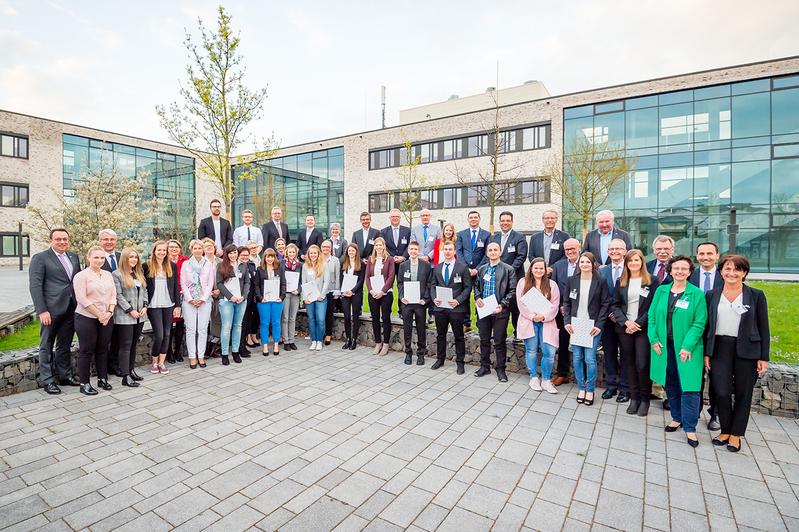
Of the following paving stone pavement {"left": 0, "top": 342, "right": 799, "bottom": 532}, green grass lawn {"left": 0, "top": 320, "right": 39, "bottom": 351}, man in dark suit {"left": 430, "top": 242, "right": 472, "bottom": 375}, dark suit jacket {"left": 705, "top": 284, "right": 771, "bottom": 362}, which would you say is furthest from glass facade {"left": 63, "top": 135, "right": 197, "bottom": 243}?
dark suit jacket {"left": 705, "top": 284, "right": 771, "bottom": 362}

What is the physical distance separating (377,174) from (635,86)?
61.4 ft

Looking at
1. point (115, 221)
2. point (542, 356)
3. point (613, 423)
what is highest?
point (115, 221)

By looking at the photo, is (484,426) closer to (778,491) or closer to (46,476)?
(778,491)

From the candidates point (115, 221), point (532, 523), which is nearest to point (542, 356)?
point (532, 523)

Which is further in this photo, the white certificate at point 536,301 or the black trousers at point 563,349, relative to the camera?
the black trousers at point 563,349

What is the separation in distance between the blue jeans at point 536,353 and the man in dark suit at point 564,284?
267mm

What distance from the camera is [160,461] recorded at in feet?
12.7

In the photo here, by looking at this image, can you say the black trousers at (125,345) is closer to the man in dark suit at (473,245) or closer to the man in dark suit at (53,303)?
the man in dark suit at (53,303)


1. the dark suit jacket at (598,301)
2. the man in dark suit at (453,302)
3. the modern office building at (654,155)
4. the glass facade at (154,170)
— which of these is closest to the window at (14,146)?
the modern office building at (654,155)

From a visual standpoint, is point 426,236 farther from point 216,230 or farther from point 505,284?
point 216,230

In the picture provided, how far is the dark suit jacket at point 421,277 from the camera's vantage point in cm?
741

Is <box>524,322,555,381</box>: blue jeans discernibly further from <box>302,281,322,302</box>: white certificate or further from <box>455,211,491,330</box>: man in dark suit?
<box>302,281,322,302</box>: white certificate

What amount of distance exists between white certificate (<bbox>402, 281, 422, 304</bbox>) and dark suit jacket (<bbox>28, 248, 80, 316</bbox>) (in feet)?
16.7

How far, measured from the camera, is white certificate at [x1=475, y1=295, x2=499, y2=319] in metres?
6.47
